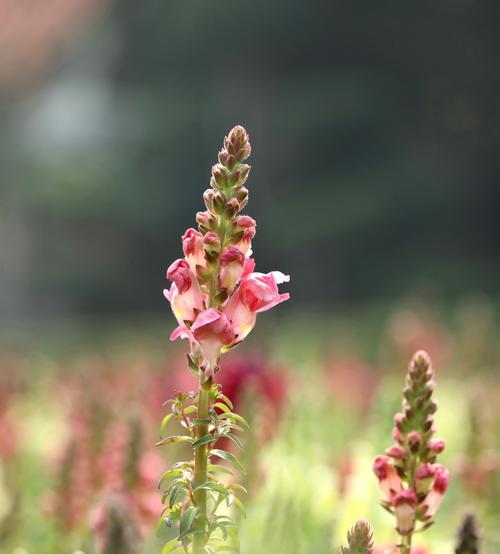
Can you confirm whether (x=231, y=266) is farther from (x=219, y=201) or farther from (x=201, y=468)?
(x=201, y=468)

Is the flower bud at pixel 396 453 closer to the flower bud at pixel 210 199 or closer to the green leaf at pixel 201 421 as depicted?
the green leaf at pixel 201 421

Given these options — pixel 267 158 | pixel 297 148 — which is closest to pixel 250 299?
pixel 297 148

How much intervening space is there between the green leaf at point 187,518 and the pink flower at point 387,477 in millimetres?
217

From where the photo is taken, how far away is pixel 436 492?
3.04ft

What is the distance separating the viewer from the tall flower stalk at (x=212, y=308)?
2.77 feet

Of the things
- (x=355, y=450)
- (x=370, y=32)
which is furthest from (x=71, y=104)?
(x=355, y=450)

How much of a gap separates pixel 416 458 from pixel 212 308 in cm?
27

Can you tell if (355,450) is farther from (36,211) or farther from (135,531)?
(36,211)

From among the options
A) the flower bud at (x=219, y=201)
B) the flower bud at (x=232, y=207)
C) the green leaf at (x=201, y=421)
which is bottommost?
the green leaf at (x=201, y=421)

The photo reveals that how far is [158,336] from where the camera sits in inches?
303

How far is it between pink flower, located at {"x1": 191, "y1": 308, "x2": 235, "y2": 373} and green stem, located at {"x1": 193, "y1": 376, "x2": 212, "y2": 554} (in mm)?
27

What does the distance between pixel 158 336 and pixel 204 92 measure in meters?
6.16

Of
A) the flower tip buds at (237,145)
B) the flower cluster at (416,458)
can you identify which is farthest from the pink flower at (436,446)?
the flower tip buds at (237,145)

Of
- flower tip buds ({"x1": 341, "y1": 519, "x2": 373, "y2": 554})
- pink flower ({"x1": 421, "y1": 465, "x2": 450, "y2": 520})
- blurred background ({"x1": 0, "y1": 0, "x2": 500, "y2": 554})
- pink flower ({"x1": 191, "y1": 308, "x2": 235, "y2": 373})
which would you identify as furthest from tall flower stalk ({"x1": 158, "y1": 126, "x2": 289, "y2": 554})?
blurred background ({"x1": 0, "y1": 0, "x2": 500, "y2": 554})
